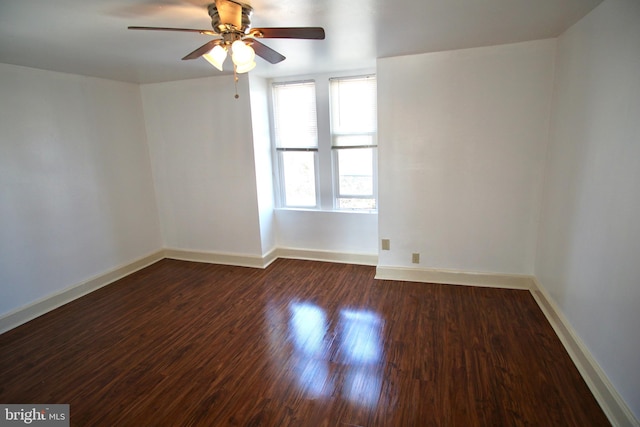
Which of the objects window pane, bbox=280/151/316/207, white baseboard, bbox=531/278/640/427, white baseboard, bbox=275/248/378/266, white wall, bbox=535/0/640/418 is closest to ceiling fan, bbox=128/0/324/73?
white wall, bbox=535/0/640/418

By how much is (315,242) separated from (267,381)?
228 centimetres

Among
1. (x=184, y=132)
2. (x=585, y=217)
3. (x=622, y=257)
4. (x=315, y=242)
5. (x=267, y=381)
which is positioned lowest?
(x=267, y=381)

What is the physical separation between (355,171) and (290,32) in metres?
2.33

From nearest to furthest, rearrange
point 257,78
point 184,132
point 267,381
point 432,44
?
1. point 267,381
2. point 432,44
3. point 257,78
4. point 184,132

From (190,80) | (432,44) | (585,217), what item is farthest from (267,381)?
(190,80)

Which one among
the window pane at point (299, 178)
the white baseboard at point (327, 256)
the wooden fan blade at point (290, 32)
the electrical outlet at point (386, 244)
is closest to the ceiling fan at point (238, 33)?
the wooden fan blade at point (290, 32)

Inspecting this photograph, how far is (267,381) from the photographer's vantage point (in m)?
2.18

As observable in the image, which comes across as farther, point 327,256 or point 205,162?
point 327,256

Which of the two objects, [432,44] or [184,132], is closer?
[432,44]

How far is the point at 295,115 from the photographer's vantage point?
408cm

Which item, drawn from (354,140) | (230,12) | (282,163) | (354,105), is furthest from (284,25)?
(282,163)

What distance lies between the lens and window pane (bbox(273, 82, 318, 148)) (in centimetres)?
399

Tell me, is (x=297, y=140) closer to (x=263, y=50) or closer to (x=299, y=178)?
(x=299, y=178)

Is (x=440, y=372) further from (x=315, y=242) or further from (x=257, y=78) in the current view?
(x=257, y=78)
